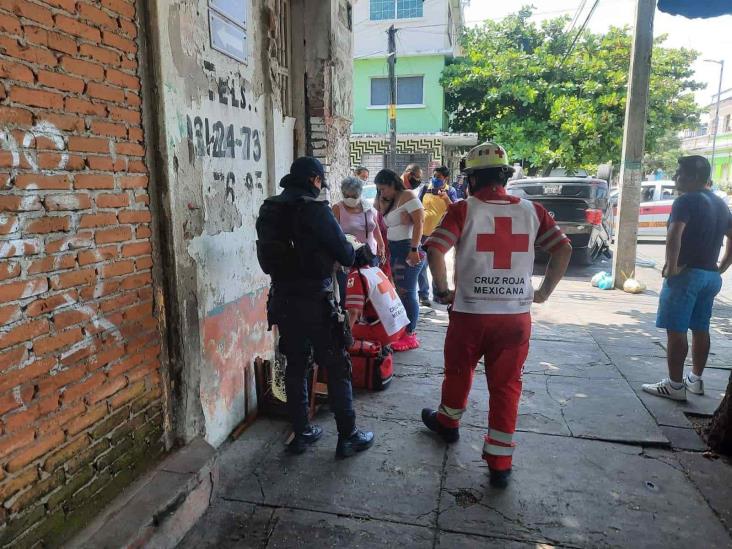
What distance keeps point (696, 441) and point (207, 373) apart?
3.22m

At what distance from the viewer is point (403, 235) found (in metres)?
5.20

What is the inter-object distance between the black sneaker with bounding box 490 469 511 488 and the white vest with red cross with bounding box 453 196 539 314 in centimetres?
91

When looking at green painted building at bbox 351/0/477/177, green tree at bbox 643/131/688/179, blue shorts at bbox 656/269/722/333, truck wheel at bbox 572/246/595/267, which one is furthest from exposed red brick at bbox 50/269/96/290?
green tree at bbox 643/131/688/179

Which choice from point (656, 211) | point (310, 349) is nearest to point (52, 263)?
point (310, 349)

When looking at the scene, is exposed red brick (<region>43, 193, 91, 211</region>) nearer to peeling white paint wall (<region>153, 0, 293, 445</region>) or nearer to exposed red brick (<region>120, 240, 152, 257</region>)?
exposed red brick (<region>120, 240, 152, 257</region>)

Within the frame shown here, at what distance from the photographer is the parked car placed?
9.53 m

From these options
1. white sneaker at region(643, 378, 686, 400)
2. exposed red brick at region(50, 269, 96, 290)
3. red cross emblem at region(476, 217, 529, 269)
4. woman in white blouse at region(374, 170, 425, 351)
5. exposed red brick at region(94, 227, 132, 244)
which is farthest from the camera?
woman in white blouse at region(374, 170, 425, 351)

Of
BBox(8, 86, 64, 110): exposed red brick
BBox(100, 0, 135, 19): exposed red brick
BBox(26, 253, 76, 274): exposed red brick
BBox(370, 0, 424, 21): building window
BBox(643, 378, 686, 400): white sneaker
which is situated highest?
BBox(370, 0, 424, 21): building window

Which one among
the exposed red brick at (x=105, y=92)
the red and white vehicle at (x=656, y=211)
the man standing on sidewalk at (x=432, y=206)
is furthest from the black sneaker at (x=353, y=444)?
the red and white vehicle at (x=656, y=211)

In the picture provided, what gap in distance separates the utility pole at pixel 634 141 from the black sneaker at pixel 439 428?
585 centimetres

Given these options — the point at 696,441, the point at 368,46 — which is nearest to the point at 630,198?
the point at 696,441

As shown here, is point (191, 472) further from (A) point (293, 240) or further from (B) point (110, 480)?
(A) point (293, 240)

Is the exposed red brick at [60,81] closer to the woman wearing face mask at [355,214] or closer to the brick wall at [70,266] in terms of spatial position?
the brick wall at [70,266]

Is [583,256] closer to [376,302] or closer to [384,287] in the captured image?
[384,287]
